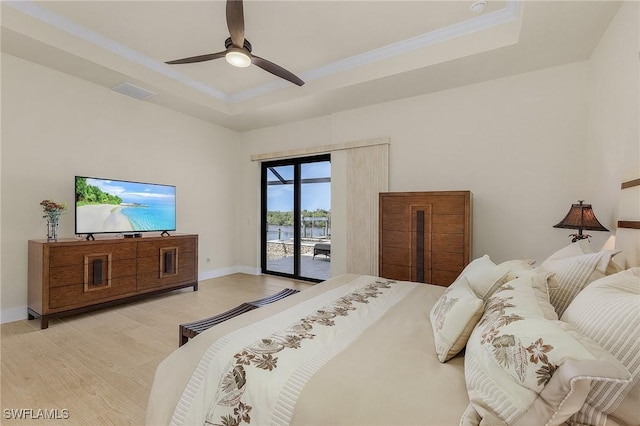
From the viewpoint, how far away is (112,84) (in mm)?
3611

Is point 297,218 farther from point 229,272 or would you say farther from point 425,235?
point 425,235

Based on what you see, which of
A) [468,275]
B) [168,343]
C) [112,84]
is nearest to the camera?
[468,275]

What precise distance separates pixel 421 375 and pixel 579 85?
3.57 m

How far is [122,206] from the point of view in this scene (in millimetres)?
3639

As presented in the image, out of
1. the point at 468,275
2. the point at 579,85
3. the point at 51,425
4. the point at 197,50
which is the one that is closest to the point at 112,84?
the point at 197,50

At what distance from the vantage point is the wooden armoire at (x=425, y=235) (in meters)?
3.01

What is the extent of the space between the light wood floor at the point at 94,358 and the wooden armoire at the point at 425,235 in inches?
84.5

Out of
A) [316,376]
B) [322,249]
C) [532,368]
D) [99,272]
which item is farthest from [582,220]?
[99,272]

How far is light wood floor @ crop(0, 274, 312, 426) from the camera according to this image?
1.71 metres

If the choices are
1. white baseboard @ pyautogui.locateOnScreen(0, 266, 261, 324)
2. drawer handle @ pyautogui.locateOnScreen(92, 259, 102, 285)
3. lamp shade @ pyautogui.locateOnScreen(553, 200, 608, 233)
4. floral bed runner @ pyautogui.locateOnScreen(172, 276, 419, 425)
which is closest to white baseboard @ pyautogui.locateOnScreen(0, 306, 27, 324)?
white baseboard @ pyautogui.locateOnScreen(0, 266, 261, 324)

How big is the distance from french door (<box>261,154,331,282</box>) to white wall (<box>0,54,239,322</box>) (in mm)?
1114

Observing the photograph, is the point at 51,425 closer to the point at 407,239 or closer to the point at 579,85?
the point at 407,239

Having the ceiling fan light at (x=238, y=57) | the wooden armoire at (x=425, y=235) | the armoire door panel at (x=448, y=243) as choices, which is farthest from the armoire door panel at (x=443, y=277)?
the ceiling fan light at (x=238, y=57)

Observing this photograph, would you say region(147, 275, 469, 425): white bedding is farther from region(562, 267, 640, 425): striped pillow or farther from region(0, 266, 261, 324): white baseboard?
region(0, 266, 261, 324): white baseboard
